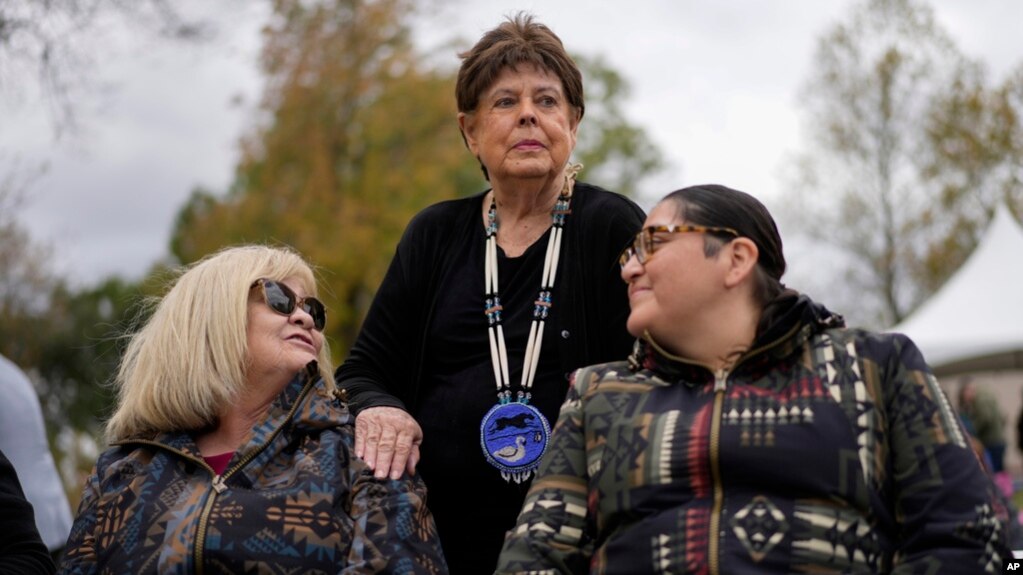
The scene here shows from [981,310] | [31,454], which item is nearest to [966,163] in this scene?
[981,310]

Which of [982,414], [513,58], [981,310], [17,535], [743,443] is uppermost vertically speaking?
[981,310]

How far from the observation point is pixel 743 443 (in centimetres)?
281

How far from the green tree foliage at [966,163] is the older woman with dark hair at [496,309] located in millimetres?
22932

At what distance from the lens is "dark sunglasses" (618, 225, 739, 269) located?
3.04 meters

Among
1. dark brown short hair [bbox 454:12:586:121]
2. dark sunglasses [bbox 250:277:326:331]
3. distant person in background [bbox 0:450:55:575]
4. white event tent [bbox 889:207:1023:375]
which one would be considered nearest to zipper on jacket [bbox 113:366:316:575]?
dark sunglasses [bbox 250:277:326:331]

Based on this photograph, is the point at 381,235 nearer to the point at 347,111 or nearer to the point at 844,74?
the point at 347,111

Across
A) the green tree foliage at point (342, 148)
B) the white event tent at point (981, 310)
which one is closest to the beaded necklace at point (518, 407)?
the white event tent at point (981, 310)

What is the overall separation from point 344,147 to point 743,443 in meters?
23.0

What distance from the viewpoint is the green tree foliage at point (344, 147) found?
941 inches

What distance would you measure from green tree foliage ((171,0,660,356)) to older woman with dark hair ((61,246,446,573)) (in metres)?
19.7

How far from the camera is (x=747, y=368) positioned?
294 cm

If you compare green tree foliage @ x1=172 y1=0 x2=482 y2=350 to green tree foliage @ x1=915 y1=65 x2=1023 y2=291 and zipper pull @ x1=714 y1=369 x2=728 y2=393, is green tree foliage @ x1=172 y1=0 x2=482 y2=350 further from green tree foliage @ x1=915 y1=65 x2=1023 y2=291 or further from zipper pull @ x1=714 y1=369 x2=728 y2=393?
zipper pull @ x1=714 y1=369 x2=728 y2=393

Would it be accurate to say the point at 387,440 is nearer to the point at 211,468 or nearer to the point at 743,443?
the point at 211,468

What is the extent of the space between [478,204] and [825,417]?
159 cm
